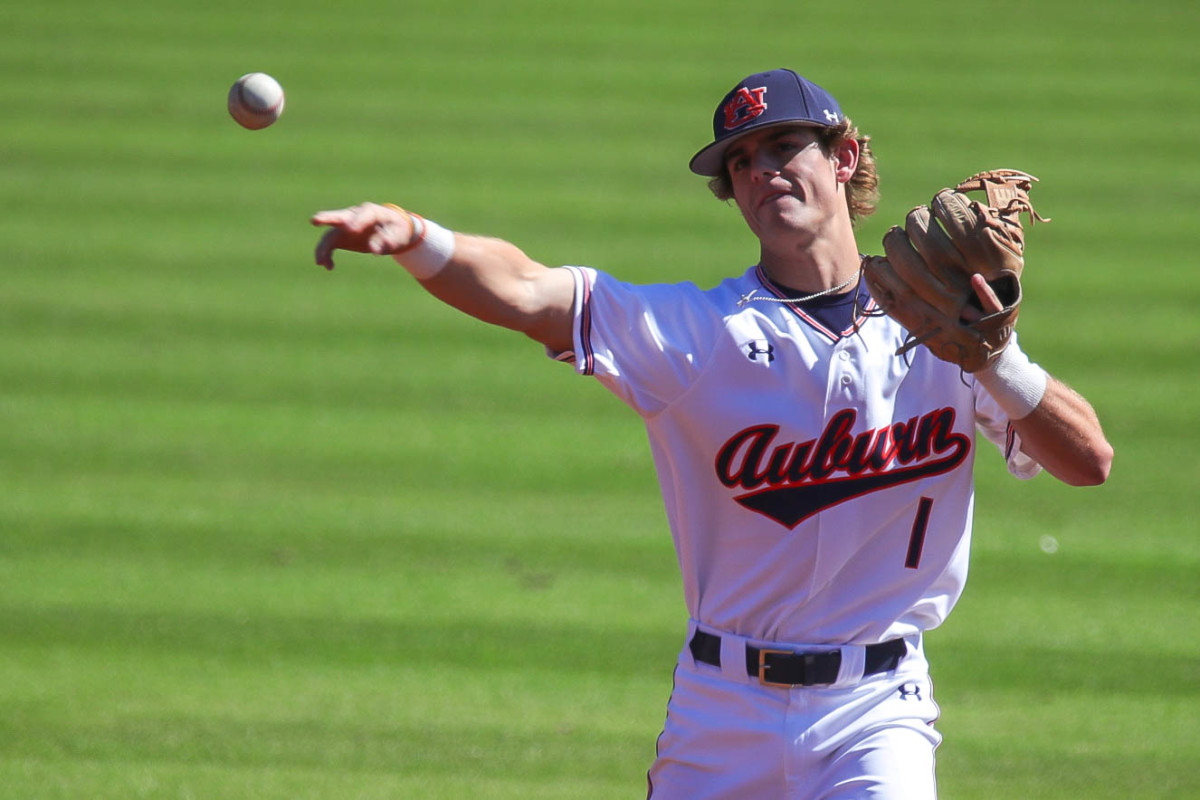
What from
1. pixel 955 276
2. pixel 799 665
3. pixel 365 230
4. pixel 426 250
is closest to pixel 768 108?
pixel 955 276

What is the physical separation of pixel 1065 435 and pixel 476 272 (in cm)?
115

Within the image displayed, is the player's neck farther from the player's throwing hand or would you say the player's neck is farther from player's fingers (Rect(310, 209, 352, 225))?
player's fingers (Rect(310, 209, 352, 225))

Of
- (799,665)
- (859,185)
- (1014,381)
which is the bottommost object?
(799,665)

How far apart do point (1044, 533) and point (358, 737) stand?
9.50ft

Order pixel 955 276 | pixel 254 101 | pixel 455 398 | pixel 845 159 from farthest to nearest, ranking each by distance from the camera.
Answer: pixel 455 398 < pixel 254 101 < pixel 845 159 < pixel 955 276

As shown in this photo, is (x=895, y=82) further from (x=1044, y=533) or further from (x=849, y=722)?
(x=849, y=722)

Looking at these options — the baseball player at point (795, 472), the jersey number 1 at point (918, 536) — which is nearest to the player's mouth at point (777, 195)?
the baseball player at point (795, 472)

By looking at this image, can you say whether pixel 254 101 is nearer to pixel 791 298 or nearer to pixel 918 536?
pixel 791 298

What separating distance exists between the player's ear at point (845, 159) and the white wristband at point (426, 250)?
100 cm

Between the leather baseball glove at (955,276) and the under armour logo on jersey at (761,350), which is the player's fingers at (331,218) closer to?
the under armour logo on jersey at (761,350)

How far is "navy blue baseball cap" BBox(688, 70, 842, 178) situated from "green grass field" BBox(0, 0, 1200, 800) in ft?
7.03

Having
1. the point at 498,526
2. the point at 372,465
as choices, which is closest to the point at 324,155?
the point at 372,465

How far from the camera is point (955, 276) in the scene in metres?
2.62

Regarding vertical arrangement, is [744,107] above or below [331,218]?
above
